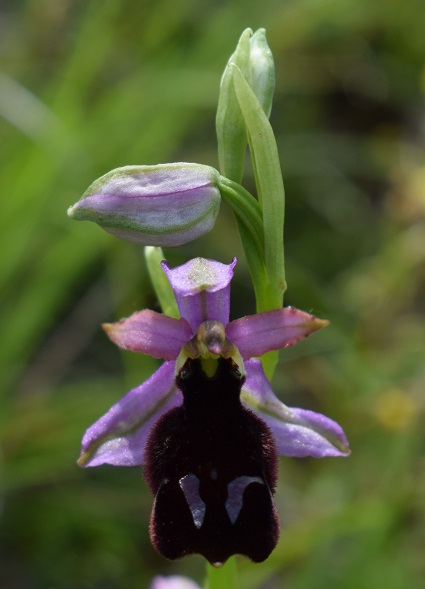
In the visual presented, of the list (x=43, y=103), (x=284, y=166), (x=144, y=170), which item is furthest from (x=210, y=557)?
(x=284, y=166)

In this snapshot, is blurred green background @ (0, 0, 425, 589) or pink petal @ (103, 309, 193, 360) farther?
blurred green background @ (0, 0, 425, 589)

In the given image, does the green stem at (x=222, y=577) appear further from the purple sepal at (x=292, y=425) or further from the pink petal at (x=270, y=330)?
the pink petal at (x=270, y=330)

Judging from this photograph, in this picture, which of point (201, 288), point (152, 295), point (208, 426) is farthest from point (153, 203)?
point (152, 295)

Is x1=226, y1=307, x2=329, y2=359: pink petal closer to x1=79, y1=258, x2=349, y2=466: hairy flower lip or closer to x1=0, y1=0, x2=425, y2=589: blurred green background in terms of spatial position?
x1=79, y1=258, x2=349, y2=466: hairy flower lip

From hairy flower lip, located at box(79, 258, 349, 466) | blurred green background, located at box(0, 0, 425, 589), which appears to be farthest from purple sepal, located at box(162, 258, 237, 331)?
blurred green background, located at box(0, 0, 425, 589)

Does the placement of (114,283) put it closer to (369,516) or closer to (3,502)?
(3,502)

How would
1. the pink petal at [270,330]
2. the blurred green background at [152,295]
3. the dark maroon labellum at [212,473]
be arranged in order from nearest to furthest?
the dark maroon labellum at [212,473] → the pink petal at [270,330] → the blurred green background at [152,295]

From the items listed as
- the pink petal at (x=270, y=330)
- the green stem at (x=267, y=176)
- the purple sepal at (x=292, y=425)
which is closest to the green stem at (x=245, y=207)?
the green stem at (x=267, y=176)
